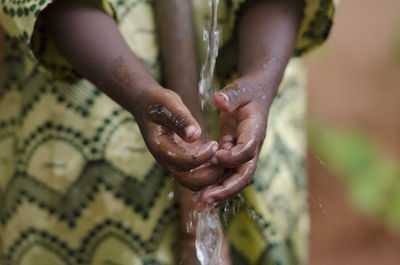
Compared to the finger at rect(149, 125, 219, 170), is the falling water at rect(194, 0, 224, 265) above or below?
below

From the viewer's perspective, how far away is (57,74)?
3.35ft

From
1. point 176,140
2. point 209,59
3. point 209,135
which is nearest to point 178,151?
point 176,140

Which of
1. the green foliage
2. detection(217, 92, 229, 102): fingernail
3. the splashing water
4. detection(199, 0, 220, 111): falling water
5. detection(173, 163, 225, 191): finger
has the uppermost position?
detection(217, 92, 229, 102): fingernail

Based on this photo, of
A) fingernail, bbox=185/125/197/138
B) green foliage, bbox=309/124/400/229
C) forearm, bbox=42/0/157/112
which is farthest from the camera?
green foliage, bbox=309/124/400/229

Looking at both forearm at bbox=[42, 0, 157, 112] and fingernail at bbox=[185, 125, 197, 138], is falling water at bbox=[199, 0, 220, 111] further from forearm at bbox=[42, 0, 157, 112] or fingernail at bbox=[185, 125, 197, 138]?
fingernail at bbox=[185, 125, 197, 138]

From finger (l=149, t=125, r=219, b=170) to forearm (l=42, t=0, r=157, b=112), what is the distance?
100 mm

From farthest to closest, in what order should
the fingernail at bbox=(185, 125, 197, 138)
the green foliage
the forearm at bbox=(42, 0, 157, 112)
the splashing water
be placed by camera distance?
the green foliage
the splashing water
the forearm at bbox=(42, 0, 157, 112)
the fingernail at bbox=(185, 125, 197, 138)

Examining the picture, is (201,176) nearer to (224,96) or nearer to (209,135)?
(224,96)

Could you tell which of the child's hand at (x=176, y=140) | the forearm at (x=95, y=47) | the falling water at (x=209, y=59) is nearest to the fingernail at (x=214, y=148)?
the child's hand at (x=176, y=140)

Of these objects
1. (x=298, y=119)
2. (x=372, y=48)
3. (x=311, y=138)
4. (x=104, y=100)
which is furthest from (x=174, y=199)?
(x=372, y=48)

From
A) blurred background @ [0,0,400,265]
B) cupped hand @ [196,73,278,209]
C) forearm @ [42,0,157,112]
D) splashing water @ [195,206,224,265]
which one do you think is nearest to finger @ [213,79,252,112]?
cupped hand @ [196,73,278,209]

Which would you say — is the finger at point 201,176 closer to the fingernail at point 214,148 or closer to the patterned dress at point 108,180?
the fingernail at point 214,148

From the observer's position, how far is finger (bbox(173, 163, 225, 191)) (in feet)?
2.51

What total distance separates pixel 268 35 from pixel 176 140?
29 cm
